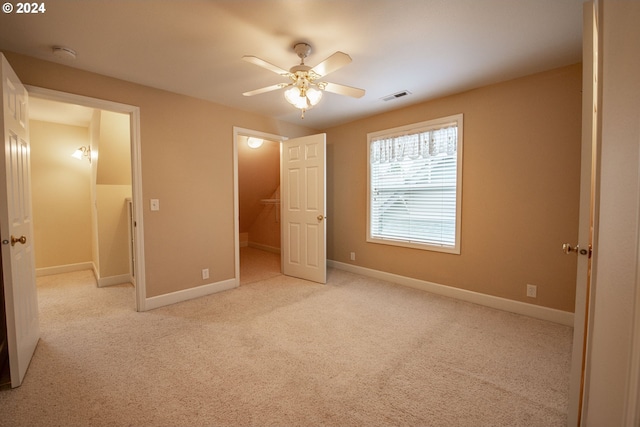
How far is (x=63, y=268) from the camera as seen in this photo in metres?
4.21

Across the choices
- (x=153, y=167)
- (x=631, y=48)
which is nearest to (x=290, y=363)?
(x=631, y=48)

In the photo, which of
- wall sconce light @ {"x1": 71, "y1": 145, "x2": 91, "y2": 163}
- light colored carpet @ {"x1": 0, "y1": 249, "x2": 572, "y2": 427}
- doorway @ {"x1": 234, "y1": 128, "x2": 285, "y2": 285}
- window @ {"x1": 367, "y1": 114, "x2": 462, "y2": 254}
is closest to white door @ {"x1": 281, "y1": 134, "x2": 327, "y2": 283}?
doorway @ {"x1": 234, "y1": 128, "x2": 285, "y2": 285}

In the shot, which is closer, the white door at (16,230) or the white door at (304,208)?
the white door at (16,230)

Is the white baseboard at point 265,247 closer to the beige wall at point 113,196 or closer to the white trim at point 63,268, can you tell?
the beige wall at point 113,196

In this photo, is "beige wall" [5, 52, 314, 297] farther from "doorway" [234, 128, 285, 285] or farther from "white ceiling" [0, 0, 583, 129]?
"doorway" [234, 128, 285, 285]

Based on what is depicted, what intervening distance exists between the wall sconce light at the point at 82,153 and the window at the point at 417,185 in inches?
181

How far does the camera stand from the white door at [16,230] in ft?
5.39

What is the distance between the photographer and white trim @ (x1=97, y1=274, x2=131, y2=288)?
3.63 meters

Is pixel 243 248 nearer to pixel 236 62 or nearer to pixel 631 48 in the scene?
pixel 236 62

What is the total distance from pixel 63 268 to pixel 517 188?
6.52 metres

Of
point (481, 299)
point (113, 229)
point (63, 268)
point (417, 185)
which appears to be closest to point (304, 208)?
point (417, 185)

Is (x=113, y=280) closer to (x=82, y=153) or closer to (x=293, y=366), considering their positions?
(x=82, y=153)

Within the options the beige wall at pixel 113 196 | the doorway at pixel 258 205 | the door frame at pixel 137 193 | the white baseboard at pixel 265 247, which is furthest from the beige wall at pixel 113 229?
the white baseboard at pixel 265 247

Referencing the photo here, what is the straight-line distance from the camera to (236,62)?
2336 mm
